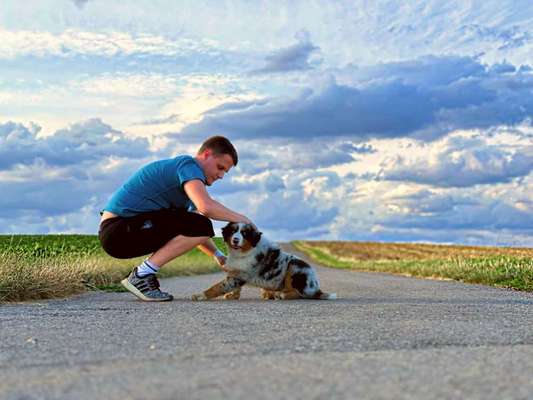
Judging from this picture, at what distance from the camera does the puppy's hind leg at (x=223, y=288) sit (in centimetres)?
912

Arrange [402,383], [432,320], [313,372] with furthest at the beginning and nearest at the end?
[432,320]
[313,372]
[402,383]

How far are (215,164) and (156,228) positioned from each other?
101 centimetres

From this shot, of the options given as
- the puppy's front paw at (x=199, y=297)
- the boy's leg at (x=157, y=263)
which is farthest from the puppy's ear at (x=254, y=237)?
the puppy's front paw at (x=199, y=297)

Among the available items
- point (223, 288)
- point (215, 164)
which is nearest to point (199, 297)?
point (223, 288)

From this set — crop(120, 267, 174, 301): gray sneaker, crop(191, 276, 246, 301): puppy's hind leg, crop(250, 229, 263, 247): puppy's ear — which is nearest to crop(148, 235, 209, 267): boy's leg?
crop(120, 267, 174, 301): gray sneaker

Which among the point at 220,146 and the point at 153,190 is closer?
the point at 220,146

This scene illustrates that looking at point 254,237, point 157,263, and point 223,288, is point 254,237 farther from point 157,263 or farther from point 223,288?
point 157,263

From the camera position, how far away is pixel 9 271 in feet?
32.5

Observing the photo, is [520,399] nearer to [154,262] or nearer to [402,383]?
[402,383]

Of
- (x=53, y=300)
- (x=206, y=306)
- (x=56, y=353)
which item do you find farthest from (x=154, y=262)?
(x=56, y=353)

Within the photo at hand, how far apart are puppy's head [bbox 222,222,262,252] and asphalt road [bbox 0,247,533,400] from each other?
2.73 feet

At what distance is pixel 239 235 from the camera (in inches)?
346

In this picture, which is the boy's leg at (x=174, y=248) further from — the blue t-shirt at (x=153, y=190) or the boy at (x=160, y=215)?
the blue t-shirt at (x=153, y=190)

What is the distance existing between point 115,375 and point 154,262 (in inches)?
195
